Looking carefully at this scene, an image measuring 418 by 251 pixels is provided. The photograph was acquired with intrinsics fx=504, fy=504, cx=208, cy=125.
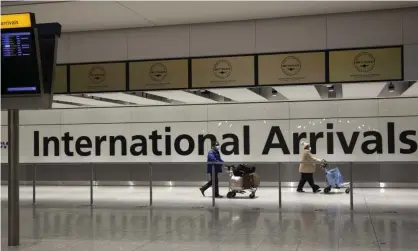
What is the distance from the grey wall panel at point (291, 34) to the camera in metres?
10.2

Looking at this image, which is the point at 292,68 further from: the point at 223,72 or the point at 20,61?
the point at 20,61

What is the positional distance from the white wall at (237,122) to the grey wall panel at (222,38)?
25.0 feet

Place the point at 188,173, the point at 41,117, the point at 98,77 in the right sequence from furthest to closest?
the point at 41,117
the point at 188,173
the point at 98,77

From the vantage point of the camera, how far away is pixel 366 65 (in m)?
9.98

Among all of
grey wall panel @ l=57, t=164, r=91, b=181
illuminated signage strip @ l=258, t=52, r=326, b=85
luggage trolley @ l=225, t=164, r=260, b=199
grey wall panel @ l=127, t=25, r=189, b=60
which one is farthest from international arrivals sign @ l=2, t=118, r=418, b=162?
illuminated signage strip @ l=258, t=52, r=326, b=85

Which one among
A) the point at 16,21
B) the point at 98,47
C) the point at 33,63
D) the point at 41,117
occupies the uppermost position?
the point at 98,47

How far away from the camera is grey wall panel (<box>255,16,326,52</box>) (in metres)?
10.2

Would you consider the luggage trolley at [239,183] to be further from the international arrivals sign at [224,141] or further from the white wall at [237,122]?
the white wall at [237,122]

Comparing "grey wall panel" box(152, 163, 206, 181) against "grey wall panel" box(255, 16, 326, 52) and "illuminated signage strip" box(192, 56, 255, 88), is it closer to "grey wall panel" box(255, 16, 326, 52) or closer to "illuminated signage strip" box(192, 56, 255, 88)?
"illuminated signage strip" box(192, 56, 255, 88)

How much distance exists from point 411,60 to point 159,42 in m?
5.23

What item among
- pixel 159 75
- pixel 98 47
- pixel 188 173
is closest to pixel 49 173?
pixel 188 173

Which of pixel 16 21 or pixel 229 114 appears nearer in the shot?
pixel 16 21

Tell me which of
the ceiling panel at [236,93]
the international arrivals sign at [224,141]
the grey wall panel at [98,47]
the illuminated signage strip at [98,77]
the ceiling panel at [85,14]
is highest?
the ceiling panel at [85,14]

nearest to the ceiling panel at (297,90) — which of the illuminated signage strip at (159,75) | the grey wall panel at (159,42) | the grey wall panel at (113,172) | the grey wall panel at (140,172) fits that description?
the illuminated signage strip at (159,75)
